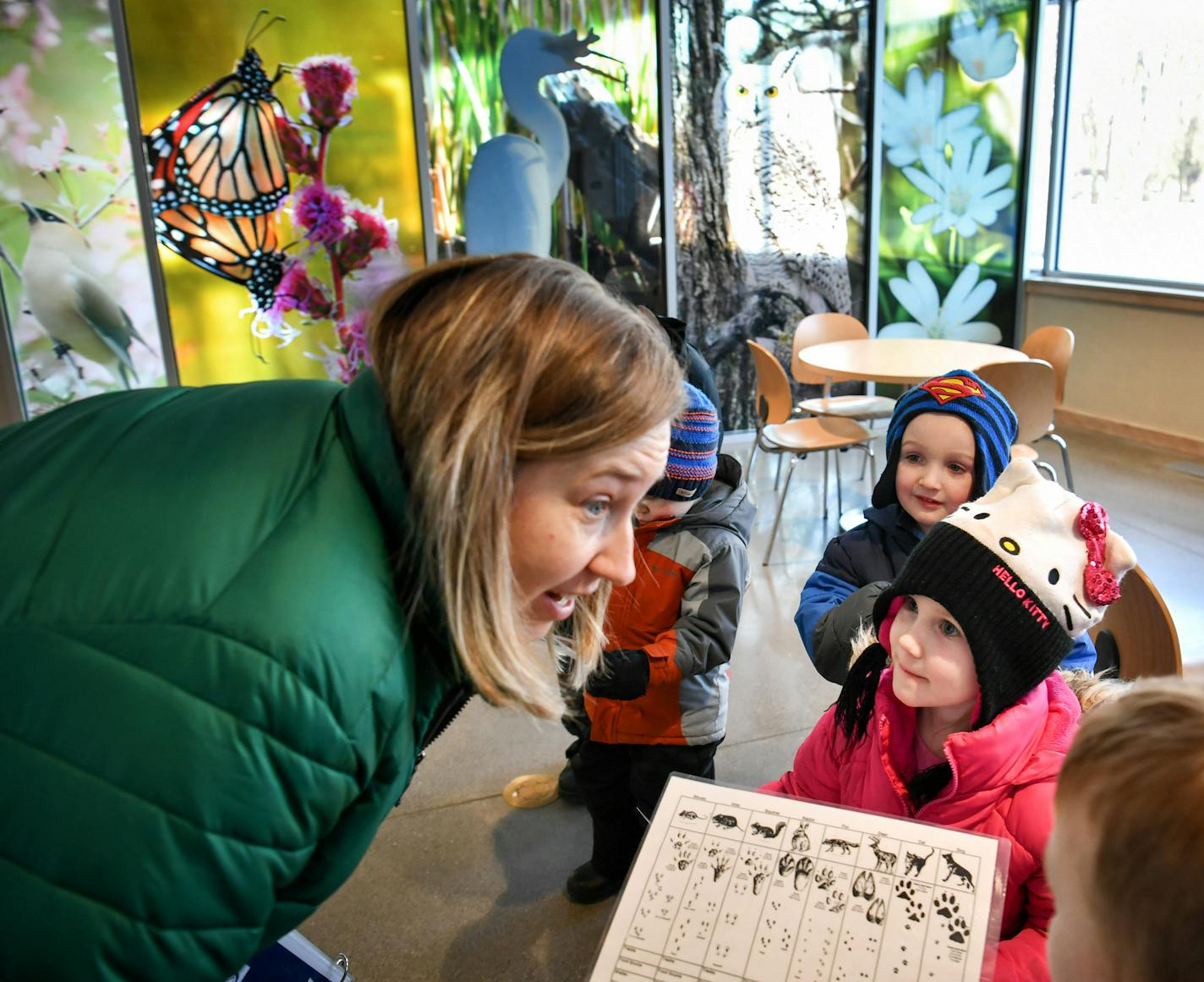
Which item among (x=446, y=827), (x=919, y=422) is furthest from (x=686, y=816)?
(x=446, y=827)

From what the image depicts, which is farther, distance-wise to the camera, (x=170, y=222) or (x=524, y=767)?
(x=170, y=222)

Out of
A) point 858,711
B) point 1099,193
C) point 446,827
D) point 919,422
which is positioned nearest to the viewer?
point 858,711

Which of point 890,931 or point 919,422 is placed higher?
point 919,422

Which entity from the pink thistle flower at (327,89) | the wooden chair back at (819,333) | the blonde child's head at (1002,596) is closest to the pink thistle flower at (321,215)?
the pink thistle flower at (327,89)

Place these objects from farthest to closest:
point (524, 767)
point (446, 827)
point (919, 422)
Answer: point (524, 767) → point (446, 827) → point (919, 422)

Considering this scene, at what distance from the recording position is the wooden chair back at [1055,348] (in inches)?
172

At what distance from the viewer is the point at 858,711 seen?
138cm

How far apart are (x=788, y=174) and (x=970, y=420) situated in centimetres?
428

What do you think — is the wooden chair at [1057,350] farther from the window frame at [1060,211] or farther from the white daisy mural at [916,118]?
the white daisy mural at [916,118]

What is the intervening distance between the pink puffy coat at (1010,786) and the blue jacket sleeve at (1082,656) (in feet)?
0.78

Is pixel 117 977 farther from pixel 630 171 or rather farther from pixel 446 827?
pixel 630 171

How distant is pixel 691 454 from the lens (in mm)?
1802

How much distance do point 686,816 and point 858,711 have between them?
1.63 ft

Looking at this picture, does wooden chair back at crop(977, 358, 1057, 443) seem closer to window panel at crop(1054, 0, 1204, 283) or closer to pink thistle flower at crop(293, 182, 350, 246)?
window panel at crop(1054, 0, 1204, 283)
